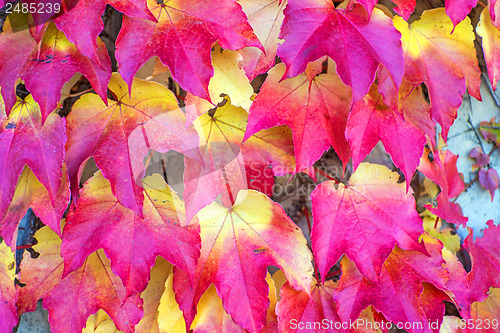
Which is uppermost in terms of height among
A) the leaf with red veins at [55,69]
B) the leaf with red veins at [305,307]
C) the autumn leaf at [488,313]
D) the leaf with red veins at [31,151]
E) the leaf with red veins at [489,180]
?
the leaf with red veins at [55,69]

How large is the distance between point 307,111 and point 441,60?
0.99ft

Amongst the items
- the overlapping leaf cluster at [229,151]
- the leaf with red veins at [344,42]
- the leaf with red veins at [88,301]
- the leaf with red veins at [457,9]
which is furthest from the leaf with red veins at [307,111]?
the leaf with red veins at [88,301]

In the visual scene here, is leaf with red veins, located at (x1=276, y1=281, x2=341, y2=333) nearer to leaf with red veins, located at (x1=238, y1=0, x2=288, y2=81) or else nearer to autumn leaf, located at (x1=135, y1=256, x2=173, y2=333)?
autumn leaf, located at (x1=135, y1=256, x2=173, y2=333)

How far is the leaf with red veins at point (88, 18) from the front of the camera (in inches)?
22.5

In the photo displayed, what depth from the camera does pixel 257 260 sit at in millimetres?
694

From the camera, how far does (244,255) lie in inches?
27.6

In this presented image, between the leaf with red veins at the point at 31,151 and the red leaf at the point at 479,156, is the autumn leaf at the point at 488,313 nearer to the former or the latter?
the red leaf at the point at 479,156

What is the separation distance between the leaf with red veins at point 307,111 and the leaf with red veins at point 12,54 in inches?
17.2

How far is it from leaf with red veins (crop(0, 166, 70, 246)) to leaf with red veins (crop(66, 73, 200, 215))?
66mm

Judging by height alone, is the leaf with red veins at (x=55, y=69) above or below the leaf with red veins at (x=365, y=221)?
above

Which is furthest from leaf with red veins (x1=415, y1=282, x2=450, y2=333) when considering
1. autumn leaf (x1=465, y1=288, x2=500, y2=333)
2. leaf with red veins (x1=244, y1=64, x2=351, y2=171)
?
leaf with red veins (x1=244, y1=64, x2=351, y2=171)

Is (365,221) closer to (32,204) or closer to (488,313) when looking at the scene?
(488,313)

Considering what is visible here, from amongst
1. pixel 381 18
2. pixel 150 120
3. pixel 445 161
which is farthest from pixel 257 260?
pixel 445 161

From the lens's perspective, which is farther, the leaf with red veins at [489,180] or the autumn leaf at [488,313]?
the leaf with red veins at [489,180]
